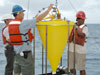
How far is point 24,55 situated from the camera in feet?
15.5

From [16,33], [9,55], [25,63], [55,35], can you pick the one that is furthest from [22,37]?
[9,55]

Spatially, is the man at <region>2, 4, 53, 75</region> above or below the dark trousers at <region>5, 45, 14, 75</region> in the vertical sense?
above

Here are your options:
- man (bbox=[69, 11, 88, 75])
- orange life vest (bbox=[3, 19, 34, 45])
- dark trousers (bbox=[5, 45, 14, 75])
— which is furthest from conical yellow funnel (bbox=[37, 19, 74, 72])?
dark trousers (bbox=[5, 45, 14, 75])

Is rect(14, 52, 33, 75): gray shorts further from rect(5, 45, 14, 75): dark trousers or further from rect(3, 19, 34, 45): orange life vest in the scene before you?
rect(5, 45, 14, 75): dark trousers

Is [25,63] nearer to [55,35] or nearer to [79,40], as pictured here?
[55,35]

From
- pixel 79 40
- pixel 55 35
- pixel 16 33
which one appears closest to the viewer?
pixel 16 33

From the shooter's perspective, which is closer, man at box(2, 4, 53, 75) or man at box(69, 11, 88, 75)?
man at box(2, 4, 53, 75)

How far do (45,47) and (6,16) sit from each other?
1.13 metres

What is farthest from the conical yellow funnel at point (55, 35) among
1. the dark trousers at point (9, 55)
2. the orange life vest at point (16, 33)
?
the dark trousers at point (9, 55)

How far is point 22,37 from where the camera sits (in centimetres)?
465

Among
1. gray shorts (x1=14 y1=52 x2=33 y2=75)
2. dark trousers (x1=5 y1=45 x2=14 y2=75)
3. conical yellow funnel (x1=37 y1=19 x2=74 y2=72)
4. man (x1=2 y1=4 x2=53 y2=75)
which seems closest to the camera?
man (x1=2 y1=4 x2=53 y2=75)

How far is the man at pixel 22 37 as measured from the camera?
4.56 m

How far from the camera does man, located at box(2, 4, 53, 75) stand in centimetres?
456

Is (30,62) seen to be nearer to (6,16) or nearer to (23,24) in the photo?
(23,24)
